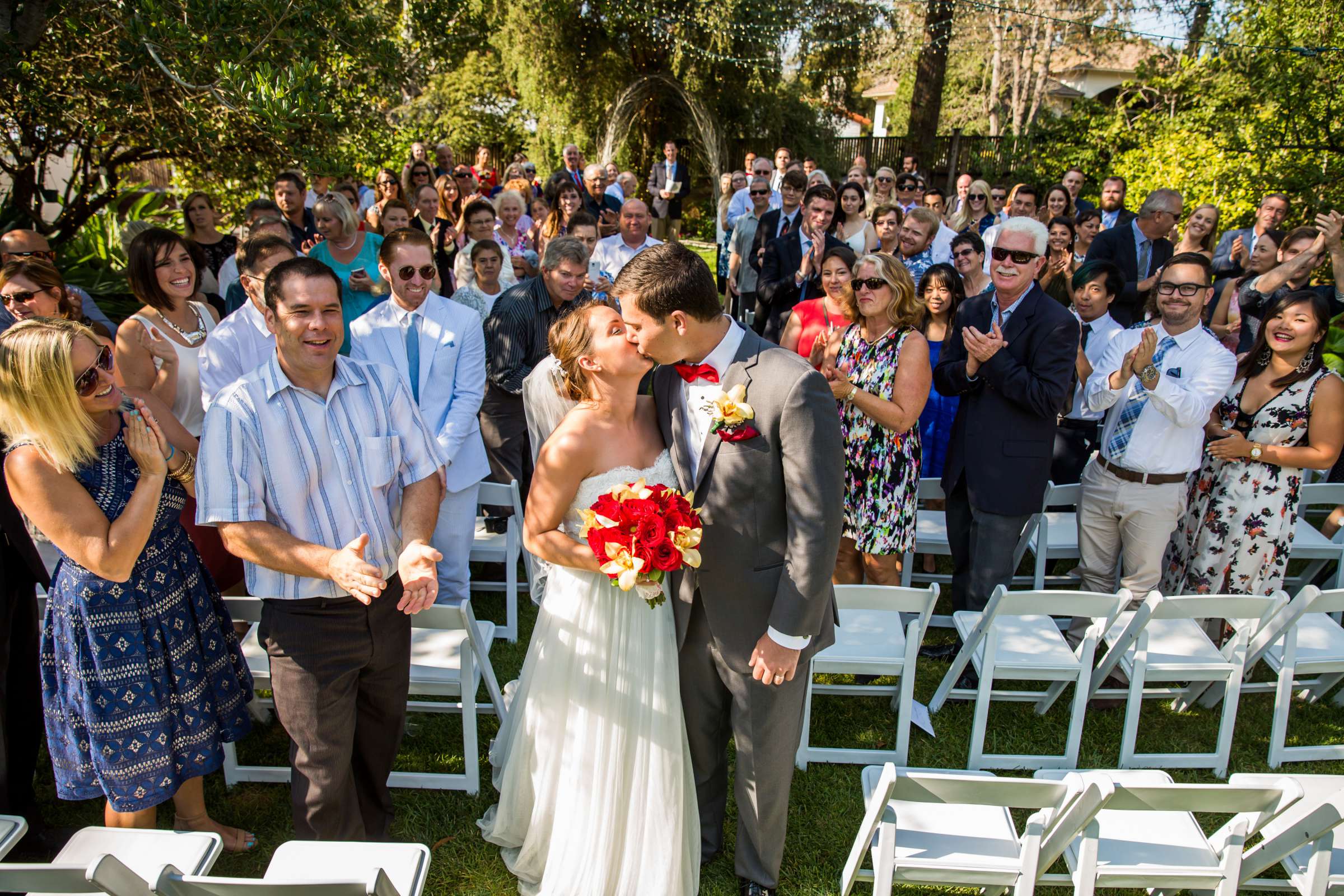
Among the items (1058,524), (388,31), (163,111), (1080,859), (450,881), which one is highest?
(388,31)

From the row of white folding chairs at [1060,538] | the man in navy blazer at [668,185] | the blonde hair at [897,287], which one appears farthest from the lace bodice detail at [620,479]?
the man in navy blazer at [668,185]

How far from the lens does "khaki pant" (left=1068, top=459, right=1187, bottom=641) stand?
4.25 m

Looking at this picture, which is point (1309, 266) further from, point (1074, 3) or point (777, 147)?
point (1074, 3)

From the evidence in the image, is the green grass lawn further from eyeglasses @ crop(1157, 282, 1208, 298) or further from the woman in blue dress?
eyeglasses @ crop(1157, 282, 1208, 298)

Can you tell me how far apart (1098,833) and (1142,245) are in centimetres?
676

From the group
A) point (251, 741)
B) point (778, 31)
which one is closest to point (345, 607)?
point (251, 741)

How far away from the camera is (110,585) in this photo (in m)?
2.71

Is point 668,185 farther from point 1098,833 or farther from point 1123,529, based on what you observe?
point 1098,833

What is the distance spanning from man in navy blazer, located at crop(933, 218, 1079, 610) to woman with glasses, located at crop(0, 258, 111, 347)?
405 cm

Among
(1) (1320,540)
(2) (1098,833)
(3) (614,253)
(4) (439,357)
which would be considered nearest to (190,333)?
(4) (439,357)

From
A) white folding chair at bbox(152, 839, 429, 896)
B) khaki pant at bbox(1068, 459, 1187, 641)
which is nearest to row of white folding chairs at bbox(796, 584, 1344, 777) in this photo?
khaki pant at bbox(1068, 459, 1187, 641)

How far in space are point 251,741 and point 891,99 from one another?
4251 centimetres

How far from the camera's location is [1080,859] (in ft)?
8.70

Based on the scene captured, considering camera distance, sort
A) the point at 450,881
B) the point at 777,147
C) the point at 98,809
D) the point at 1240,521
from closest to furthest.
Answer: the point at 450,881, the point at 98,809, the point at 1240,521, the point at 777,147
